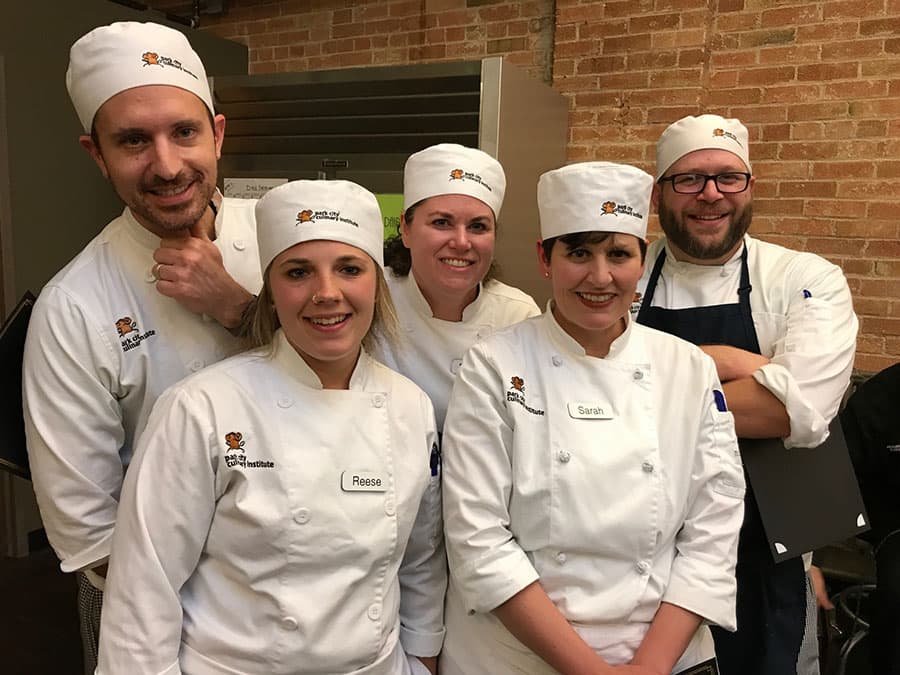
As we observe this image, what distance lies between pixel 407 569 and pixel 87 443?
2.22 feet

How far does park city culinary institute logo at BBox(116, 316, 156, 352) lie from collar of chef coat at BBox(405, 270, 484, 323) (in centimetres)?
64

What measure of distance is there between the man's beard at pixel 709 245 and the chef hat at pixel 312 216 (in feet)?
2.90

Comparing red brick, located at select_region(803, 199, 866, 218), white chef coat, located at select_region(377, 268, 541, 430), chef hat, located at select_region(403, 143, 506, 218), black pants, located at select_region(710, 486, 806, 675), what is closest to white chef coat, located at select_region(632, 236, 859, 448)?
black pants, located at select_region(710, 486, 806, 675)

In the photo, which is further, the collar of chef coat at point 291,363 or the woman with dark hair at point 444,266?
the woman with dark hair at point 444,266

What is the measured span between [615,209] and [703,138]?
58cm

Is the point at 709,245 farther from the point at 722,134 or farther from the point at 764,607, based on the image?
the point at 764,607

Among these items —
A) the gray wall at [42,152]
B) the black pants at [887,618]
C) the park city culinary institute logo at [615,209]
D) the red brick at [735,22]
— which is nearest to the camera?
the park city culinary institute logo at [615,209]

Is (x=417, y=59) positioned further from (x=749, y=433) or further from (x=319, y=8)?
(x=749, y=433)

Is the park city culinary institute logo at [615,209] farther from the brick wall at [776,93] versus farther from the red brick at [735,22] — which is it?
the red brick at [735,22]

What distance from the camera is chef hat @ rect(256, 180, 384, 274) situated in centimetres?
123

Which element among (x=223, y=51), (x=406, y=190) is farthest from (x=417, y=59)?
(x=406, y=190)

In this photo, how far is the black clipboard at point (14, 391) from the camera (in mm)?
1381

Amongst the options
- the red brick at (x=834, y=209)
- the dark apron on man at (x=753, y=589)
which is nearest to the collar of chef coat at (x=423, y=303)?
the dark apron on man at (x=753, y=589)

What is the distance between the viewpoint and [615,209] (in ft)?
4.43
